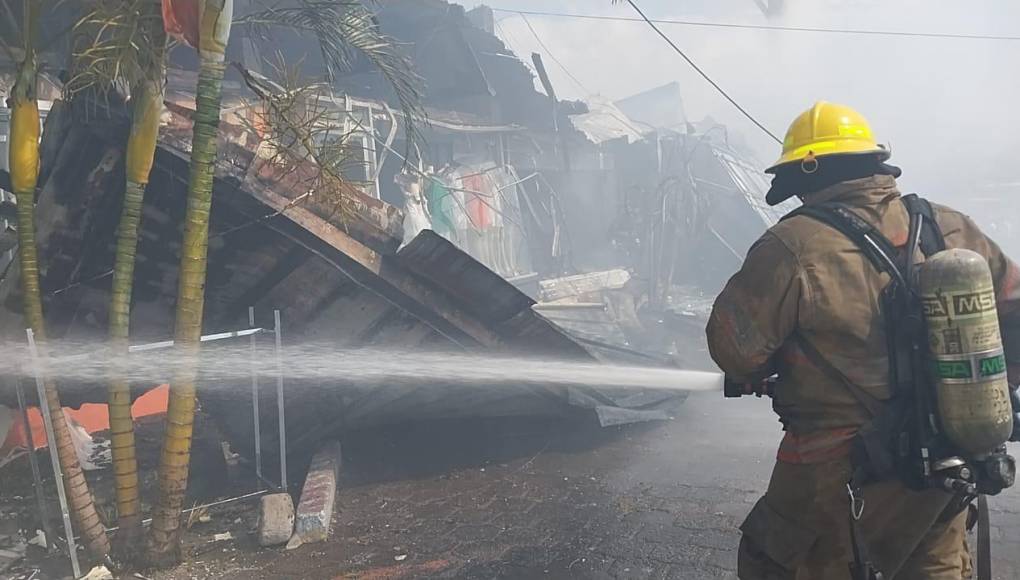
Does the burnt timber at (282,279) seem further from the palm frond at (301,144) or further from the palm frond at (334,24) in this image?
the palm frond at (334,24)

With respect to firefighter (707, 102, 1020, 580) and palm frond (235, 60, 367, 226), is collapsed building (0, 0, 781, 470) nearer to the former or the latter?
palm frond (235, 60, 367, 226)

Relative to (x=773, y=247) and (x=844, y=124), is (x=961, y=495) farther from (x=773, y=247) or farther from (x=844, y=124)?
(x=844, y=124)

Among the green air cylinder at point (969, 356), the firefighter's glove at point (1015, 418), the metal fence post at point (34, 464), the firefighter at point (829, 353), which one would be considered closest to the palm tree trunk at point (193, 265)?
the metal fence post at point (34, 464)

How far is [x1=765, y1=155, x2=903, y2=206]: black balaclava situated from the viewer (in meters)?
2.56

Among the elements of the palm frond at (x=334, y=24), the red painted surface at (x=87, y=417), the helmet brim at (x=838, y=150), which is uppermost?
the palm frond at (x=334, y=24)

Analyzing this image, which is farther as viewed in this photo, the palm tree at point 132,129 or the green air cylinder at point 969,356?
the palm tree at point 132,129

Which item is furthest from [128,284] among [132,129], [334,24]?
[334,24]

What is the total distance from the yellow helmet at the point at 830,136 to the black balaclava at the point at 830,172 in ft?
0.07

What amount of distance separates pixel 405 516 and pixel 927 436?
3.81 m

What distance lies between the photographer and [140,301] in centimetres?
572

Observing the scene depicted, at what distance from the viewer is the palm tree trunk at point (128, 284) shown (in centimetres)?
427

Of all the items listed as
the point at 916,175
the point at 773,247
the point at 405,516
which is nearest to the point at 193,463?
the point at 405,516

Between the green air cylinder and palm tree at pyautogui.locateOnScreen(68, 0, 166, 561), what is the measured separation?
4146 millimetres

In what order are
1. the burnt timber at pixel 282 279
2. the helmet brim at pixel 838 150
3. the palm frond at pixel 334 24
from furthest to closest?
the palm frond at pixel 334 24 → the burnt timber at pixel 282 279 → the helmet brim at pixel 838 150
